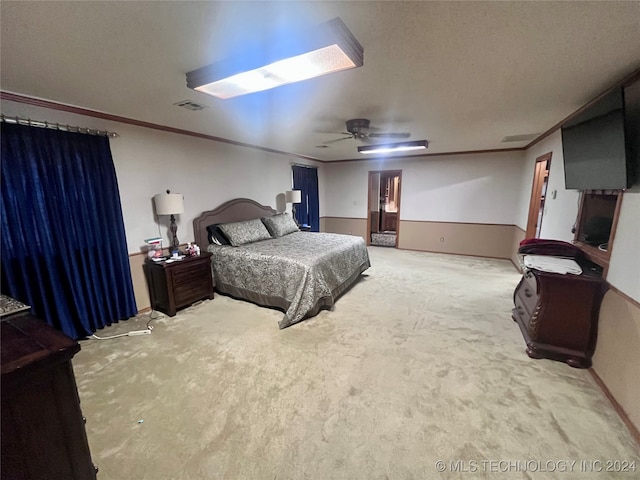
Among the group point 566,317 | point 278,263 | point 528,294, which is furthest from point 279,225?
point 566,317

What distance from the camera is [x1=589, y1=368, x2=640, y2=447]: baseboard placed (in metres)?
1.57

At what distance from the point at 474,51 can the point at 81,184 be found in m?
3.53

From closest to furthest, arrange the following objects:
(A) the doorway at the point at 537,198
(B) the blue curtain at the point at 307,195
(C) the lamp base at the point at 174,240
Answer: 1. (C) the lamp base at the point at 174,240
2. (A) the doorway at the point at 537,198
3. (B) the blue curtain at the point at 307,195

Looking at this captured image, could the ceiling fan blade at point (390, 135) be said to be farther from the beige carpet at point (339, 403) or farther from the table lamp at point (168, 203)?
the table lamp at point (168, 203)

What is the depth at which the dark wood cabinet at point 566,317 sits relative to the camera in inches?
83.4

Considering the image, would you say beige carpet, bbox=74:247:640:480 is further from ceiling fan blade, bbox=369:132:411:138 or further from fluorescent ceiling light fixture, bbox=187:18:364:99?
ceiling fan blade, bbox=369:132:411:138

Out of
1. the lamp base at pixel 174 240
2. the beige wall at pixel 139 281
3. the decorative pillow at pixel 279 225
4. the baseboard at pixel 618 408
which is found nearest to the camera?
the baseboard at pixel 618 408

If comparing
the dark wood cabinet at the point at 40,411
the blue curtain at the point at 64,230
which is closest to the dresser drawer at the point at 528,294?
the dark wood cabinet at the point at 40,411

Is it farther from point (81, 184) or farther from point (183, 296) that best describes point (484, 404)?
point (81, 184)

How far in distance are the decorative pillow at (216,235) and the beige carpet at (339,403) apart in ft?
4.14

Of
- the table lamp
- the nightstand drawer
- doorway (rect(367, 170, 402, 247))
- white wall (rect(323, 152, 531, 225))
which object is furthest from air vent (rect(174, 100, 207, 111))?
doorway (rect(367, 170, 402, 247))

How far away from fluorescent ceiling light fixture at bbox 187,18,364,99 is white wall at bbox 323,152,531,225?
16.3ft

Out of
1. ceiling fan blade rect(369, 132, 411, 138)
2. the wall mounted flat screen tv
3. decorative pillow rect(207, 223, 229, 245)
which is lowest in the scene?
decorative pillow rect(207, 223, 229, 245)

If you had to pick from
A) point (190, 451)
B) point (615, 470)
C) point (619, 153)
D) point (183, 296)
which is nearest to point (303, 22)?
point (619, 153)
